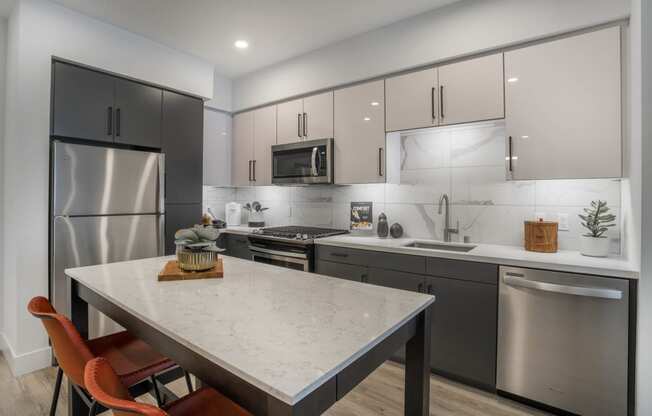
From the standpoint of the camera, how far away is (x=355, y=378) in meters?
0.87

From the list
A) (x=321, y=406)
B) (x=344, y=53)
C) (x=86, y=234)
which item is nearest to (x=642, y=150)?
(x=321, y=406)

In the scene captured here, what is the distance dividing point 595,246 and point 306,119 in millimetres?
2508

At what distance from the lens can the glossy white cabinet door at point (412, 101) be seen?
2.54 metres

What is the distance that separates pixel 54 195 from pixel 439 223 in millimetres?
2993

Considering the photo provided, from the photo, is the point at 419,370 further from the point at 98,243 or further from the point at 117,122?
the point at 117,122

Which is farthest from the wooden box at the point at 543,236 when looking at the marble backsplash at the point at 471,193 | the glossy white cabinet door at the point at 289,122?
the glossy white cabinet door at the point at 289,122

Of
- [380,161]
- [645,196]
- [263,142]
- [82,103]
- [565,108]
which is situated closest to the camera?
[645,196]

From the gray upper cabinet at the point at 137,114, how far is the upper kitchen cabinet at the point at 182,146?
78 millimetres

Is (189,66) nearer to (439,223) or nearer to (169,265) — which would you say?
(169,265)

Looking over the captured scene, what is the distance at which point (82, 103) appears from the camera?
2619 mm

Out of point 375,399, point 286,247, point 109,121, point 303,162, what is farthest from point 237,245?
point 375,399

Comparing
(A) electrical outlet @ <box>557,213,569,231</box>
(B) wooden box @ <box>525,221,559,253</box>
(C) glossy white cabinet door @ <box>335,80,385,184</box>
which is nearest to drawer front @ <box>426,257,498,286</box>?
(B) wooden box @ <box>525,221,559,253</box>

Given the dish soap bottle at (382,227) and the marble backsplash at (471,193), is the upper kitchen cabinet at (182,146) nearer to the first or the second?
the marble backsplash at (471,193)

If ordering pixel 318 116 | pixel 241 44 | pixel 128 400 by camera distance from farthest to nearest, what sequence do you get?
pixel 318 116 → pixel 241 44 → pixel 128 400
